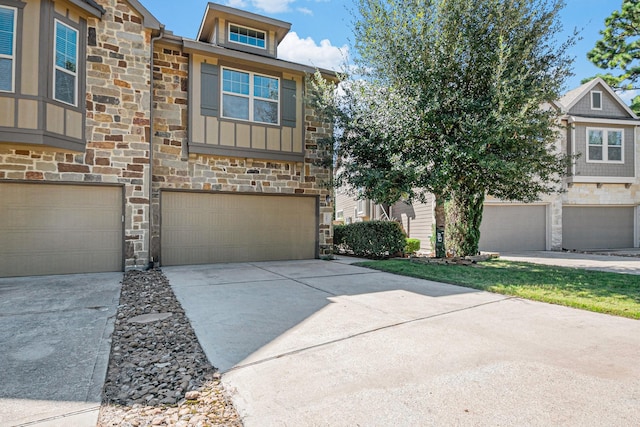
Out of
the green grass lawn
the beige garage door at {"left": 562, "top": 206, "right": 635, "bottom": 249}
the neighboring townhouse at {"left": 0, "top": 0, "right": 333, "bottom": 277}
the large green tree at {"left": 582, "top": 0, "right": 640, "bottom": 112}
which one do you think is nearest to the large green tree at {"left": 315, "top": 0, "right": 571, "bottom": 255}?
the green grass lawn

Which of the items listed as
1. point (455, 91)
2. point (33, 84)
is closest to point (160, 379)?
point (33, 84)

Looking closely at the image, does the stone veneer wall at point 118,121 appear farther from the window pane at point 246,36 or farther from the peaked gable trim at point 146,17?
the window pane at point 246,36

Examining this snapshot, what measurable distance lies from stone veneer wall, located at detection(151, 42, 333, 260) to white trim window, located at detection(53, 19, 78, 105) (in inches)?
66.5

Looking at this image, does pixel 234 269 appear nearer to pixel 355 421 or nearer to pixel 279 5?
pixel 355 421

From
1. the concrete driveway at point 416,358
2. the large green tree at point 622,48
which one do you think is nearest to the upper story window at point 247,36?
the concrete driveway at point 416,358

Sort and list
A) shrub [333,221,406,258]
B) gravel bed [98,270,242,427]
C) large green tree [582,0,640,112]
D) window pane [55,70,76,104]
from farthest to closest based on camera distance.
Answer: large green tree [582,0,640,112]
shrub [333,221,406,258]
window pane [55,70,76,104]
gravel bed [98,270,242,427]

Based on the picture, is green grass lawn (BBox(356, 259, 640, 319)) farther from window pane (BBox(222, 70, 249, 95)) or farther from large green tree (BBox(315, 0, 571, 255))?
window pane (BBox(222, 70, 249, 95))

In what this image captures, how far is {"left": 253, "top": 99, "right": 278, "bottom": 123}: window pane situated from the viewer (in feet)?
32.8

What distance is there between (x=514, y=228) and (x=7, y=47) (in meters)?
16.5

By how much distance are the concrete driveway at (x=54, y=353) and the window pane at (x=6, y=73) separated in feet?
12.7

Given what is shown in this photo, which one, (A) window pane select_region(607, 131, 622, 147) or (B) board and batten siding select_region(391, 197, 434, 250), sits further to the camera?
(A) window pane select_region(607, 131, 622, 147)

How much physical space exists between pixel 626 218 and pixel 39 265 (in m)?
21.4

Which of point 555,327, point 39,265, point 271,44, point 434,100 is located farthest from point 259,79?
point 555,327

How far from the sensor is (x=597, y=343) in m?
3.64
